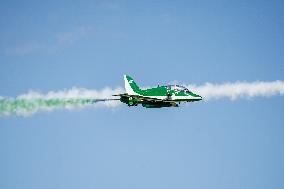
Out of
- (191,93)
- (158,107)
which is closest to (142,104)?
(158,107)

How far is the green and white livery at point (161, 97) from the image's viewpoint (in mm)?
78812

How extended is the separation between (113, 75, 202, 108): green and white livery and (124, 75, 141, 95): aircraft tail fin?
311 millimetres

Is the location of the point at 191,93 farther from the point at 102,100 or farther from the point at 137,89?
the point at 102,100

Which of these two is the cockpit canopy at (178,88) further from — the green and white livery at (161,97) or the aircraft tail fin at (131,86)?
the aircraft tail fin at (131,86)

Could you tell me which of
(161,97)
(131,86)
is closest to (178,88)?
(161,97)

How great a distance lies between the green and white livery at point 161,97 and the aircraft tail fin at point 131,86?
31cm

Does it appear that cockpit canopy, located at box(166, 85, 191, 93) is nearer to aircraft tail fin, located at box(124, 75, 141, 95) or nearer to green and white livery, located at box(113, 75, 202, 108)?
green and white livery, located at box(113, 75, 202, 108)

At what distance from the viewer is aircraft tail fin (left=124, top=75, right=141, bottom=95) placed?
3236 inches

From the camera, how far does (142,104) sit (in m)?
80.2

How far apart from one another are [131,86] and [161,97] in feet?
21.4

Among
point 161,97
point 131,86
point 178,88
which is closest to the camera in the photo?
point 161,97

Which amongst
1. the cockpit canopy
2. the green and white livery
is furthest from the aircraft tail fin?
the cockpit canopy

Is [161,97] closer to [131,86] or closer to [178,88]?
[178,88]

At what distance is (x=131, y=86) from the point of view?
8338 centimetres
